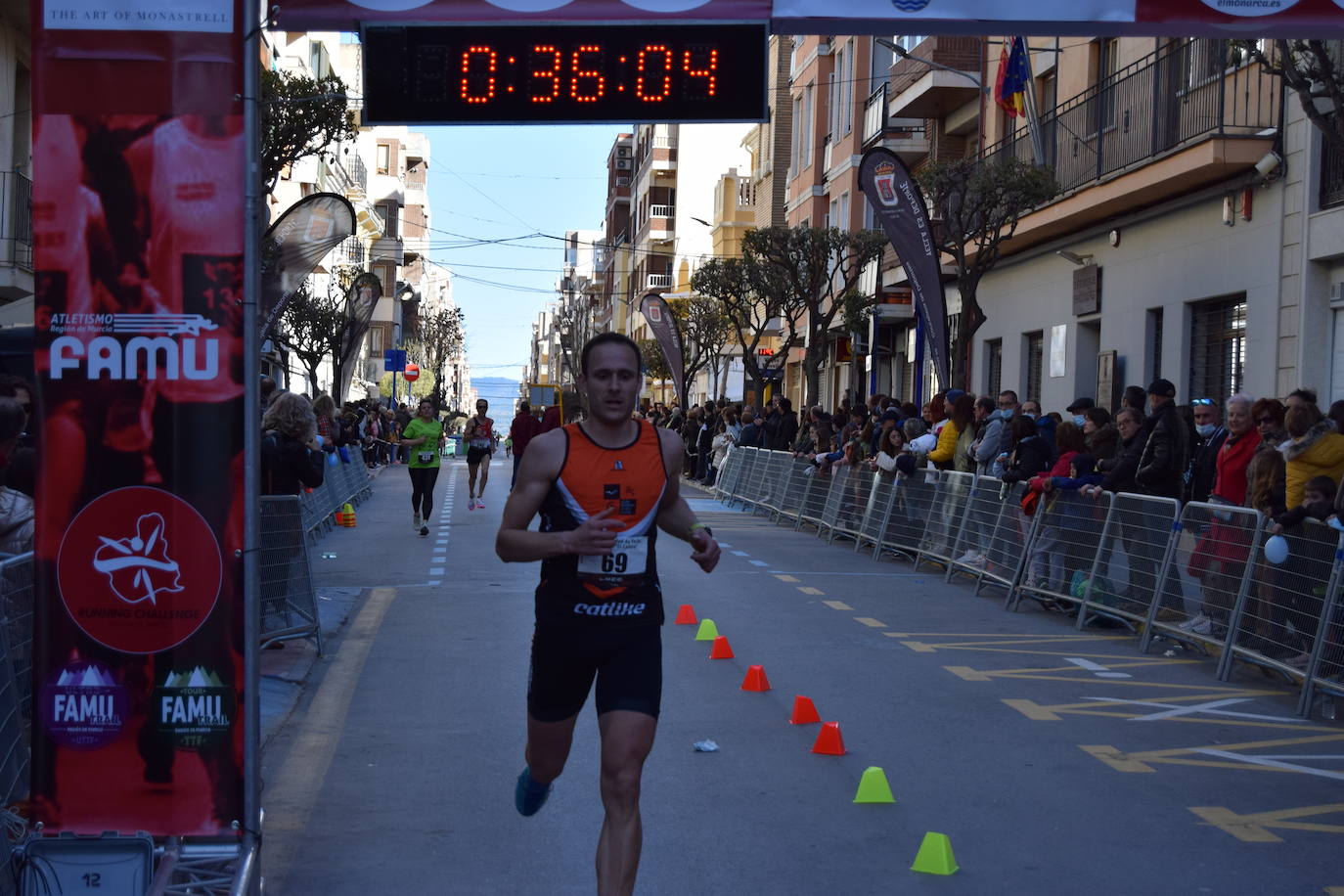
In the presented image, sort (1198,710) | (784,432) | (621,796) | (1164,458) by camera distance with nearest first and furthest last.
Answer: (621,796) < (1198,710) < (1164,458) < (784,432)

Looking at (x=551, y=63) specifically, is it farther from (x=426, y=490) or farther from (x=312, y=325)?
(x=312, y=325)

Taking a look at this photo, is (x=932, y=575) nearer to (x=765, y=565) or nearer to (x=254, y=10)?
(x=765, y=565)

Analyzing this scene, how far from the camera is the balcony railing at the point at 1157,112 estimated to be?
65.0ft

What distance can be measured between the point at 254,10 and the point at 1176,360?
1905 cm

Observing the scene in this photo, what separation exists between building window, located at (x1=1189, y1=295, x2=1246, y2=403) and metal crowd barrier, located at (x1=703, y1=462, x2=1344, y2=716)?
521 centimetres

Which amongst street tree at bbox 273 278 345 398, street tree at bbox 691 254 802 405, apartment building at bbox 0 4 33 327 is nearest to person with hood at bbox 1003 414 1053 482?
apartment building at bbox 0 4 33 327

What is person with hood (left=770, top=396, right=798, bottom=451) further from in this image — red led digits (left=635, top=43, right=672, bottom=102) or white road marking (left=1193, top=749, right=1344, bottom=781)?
red led digits (left=635, top=43, right=672, bottom=102)

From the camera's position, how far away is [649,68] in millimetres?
6711

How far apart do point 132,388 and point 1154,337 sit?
20410mm

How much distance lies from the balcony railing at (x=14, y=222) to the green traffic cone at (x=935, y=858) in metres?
20.5

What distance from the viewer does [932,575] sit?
16.9 m

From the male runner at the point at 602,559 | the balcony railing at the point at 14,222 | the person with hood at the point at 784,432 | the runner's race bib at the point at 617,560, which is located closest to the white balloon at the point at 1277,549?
the male runner at the point at 602,559

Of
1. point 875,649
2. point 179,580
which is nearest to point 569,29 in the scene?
Answer: point 179,580

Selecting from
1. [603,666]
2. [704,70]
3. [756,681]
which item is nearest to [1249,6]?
[704,70]
